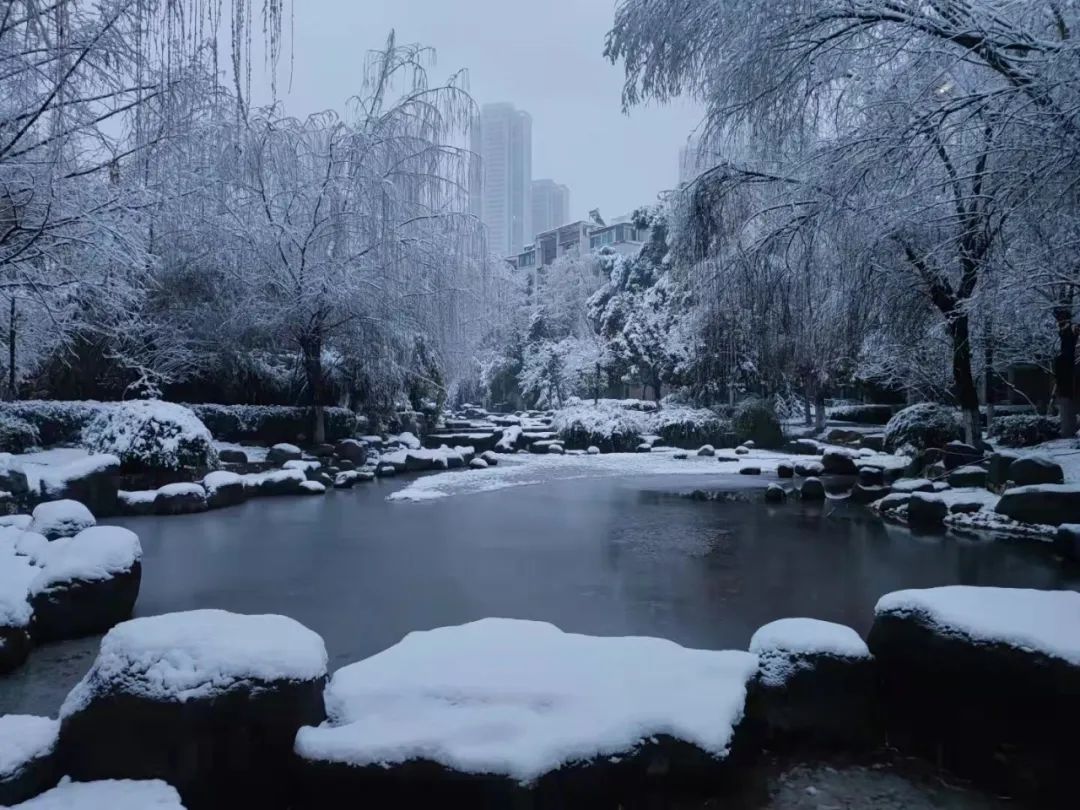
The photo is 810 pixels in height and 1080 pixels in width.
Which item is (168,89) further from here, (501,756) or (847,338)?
(847,338)

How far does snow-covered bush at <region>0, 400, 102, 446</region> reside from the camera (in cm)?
1182

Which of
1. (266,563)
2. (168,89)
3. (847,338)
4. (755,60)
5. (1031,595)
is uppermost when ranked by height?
(755,60)

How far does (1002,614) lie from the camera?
309 centimetres

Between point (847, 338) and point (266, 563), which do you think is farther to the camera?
point (847, 338)

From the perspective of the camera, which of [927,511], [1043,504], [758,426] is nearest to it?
[1043,504]

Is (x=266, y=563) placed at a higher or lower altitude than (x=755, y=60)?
lower

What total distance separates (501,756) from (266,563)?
16.0ft

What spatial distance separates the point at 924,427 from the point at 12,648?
44.6ft

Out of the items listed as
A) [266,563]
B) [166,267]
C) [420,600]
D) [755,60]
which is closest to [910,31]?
[755,60]

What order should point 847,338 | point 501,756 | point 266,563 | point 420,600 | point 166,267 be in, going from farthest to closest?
point 166,267 < point 847,338 < point 266,563 < point 420,600 < point 501,756

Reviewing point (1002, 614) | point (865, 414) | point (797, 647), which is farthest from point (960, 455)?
point (865, 414)

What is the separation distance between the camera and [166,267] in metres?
14.6

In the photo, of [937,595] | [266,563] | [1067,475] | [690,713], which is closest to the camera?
[690,713]

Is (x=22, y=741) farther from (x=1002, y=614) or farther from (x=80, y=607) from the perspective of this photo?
(x=1002, y=614)
